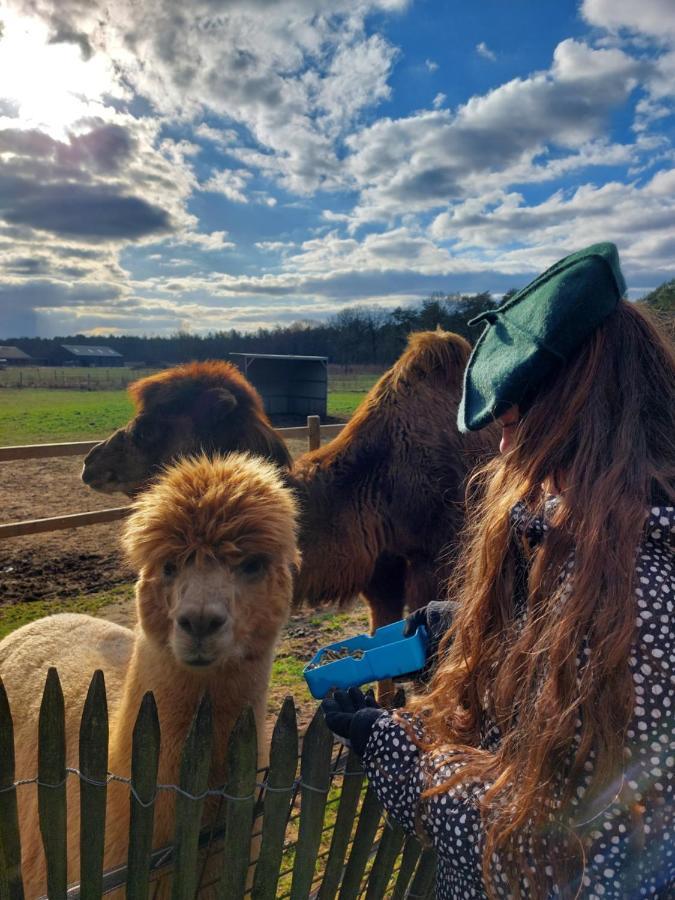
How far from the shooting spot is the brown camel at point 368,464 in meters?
4.27

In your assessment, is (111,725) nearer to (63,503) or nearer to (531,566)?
(531,566)

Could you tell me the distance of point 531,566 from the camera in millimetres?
1393

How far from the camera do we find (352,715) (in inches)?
65.2

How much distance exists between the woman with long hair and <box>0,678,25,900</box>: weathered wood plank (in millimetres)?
959

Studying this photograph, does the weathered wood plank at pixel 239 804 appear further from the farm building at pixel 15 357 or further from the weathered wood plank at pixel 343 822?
the farm building at pixel 15 357

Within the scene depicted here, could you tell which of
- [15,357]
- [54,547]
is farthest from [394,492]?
[15,357]

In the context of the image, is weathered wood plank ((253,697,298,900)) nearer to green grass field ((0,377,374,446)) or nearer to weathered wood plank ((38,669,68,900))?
weathered wood plank ((38,669,68,900))

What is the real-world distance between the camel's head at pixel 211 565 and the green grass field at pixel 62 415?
17.5m

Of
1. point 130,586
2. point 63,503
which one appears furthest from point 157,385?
point 63,503

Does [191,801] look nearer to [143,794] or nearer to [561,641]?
[143,794]

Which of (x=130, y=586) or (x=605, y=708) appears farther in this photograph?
(x=130, y=586)

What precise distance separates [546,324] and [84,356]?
8386 centimetres

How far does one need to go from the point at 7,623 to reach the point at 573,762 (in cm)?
641

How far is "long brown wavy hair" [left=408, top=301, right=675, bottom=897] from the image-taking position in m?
1.11
